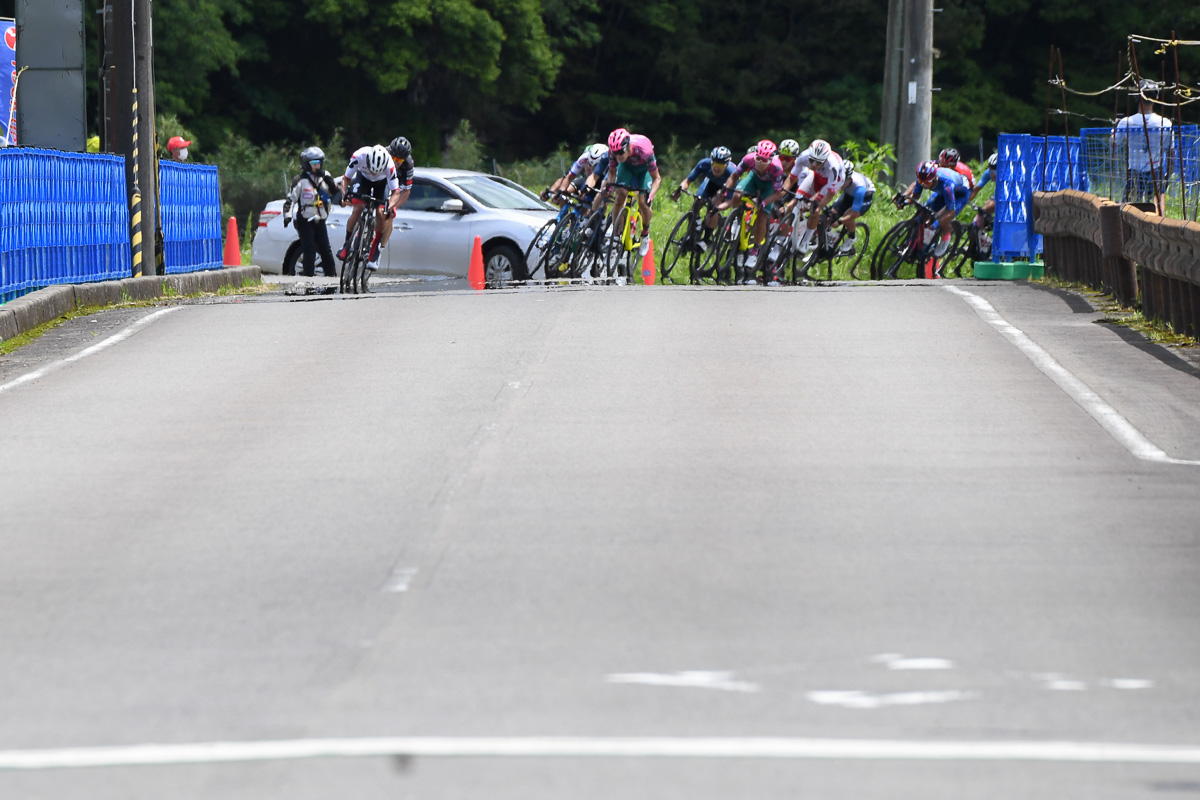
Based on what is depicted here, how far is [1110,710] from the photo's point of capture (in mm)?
5156

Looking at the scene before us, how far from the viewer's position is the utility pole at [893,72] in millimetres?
28375

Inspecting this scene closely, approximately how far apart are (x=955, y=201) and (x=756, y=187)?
3.02m

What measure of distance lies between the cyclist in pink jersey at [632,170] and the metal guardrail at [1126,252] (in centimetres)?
412

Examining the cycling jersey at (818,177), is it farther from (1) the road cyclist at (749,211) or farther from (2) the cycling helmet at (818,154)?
(1) the road cyclist at (749,211)

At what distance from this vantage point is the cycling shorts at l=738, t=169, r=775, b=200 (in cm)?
2030

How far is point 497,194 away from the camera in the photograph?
2277cm

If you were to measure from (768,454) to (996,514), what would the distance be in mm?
1587

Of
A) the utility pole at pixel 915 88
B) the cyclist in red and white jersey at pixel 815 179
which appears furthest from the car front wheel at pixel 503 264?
the utility pole at pixel 915 88

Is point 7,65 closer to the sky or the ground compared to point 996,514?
closer to the sky

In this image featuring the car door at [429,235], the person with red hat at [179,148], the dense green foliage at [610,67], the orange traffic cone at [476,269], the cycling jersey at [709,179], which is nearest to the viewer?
the cycling jersey at [709,179]

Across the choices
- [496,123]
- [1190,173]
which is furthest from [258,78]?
[1190,173]

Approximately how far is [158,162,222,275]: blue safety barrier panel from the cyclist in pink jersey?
5.05m

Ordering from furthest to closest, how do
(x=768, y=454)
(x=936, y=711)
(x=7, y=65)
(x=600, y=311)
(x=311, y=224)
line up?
(x=7, y=65) < (x=311, y=224) < (x=600, y=311) < (x=768, y=454) < (x=936, y=711)

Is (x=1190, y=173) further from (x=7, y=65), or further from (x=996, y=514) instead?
(x=7, y=65)
